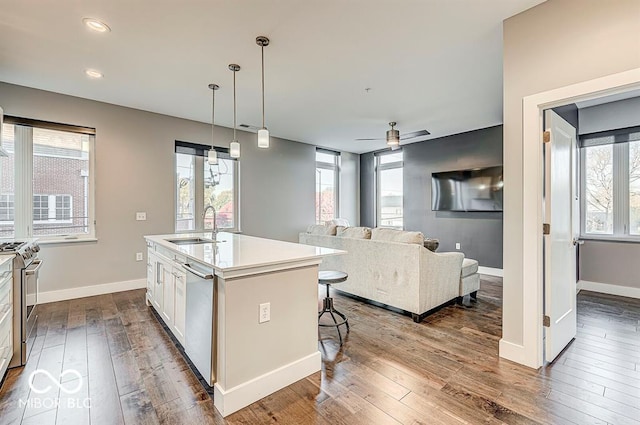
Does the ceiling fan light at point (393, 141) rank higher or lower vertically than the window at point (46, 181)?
higher

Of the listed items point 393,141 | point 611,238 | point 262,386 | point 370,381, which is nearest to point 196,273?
point 262,386

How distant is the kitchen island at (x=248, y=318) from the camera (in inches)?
73.1

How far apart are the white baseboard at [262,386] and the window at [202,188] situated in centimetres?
368

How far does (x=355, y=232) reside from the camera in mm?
4055

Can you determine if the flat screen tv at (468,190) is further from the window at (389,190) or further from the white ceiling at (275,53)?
the white ceiling at (275,53)

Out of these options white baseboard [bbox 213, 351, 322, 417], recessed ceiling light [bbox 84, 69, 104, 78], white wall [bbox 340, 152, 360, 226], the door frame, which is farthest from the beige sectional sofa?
white wall [bbox 340, 152, 360, 226]

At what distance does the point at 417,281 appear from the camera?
130 inches

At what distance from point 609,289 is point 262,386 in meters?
5.12

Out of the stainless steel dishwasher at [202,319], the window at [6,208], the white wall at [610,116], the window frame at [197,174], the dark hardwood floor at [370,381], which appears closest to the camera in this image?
the dark hardwood floor at [370,381]

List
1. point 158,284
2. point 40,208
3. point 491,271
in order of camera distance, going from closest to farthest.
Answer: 1. point 158,284
2. point 40,208
3. point 491,271

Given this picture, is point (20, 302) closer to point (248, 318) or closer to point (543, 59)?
point (248, 318)

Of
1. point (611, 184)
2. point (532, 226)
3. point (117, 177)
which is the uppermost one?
point (117, 177)

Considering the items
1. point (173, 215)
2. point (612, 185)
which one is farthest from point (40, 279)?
point (612, 185)

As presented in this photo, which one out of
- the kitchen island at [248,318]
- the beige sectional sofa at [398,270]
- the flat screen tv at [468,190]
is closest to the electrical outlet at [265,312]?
the kitchen island at [248,318]
